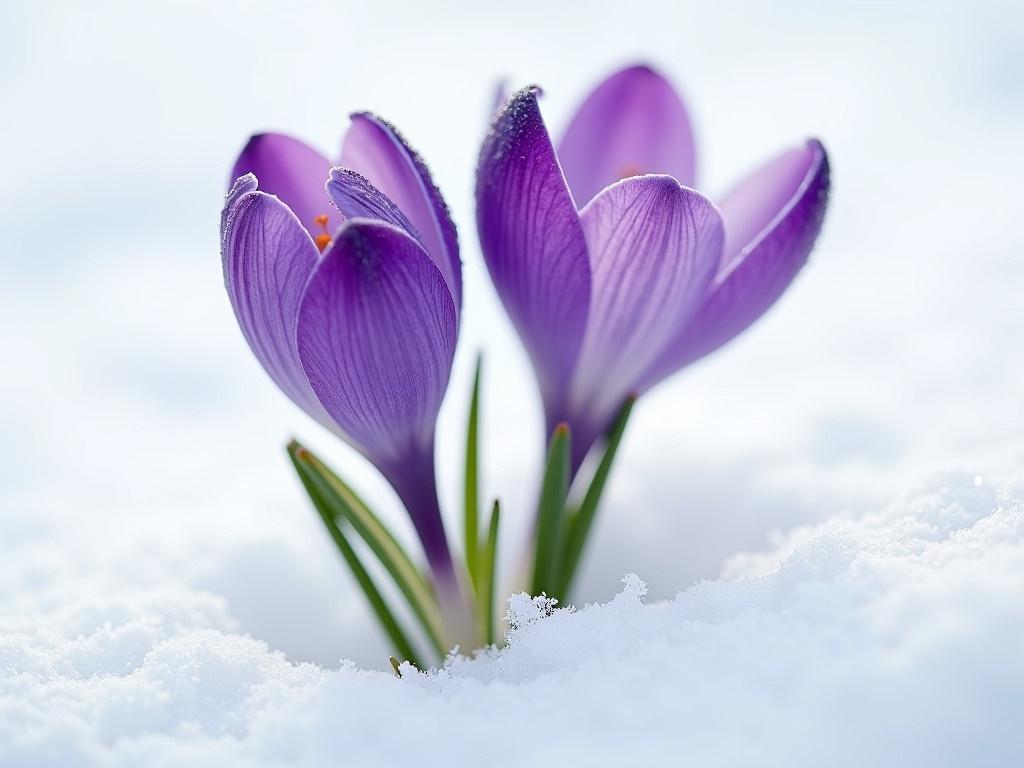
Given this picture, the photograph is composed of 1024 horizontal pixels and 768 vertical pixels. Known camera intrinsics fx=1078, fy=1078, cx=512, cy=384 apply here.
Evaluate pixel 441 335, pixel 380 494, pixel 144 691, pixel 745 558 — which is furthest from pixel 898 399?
pixel 144 691

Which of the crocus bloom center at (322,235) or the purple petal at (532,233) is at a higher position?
the crocus bloom center at (322,235)

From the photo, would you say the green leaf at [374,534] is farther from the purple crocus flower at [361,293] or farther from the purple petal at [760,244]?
the purple petal at [760,244]

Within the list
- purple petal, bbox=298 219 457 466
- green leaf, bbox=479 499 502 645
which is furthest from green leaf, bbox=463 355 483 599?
purple petal, bbox=298 219 457 466

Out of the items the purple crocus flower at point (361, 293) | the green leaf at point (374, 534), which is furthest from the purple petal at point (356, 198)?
the green leaf at point (374, 534)

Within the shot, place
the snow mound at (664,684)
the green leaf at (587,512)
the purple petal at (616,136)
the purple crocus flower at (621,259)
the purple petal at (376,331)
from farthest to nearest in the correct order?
the purple petal at (616,136), the green leaf at (587,512), the purple crocus flower at (621,259), the purple petal at (376,331), the snow mound at (664,684)

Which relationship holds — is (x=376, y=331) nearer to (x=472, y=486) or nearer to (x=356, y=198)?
(x=356, y=198)

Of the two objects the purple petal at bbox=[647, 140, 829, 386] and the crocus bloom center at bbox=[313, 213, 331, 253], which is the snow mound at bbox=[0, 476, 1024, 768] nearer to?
the purple petal at bbox=[647, 140, 829, 386]
